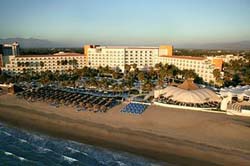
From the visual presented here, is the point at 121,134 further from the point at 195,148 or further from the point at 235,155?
the point at 235,155

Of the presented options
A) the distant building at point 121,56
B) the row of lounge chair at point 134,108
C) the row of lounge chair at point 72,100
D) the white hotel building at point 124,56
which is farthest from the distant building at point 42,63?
the row of lounge chair at point 134,108

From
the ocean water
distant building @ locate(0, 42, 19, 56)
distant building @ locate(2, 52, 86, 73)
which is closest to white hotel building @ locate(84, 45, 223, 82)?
distant building @ locate(2, 52, 86, 73)

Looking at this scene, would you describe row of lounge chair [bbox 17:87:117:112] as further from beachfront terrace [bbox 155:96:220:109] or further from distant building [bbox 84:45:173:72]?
distant building [bbox 84:45:173:72]

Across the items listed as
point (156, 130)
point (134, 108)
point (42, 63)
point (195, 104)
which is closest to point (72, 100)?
point (134, 108)

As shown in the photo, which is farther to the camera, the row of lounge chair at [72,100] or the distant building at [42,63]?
the distant building at [42,63]

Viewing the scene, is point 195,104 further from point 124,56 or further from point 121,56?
point 121,56

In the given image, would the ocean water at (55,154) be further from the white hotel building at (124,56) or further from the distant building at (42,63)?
the white hotel building at (124,56)
